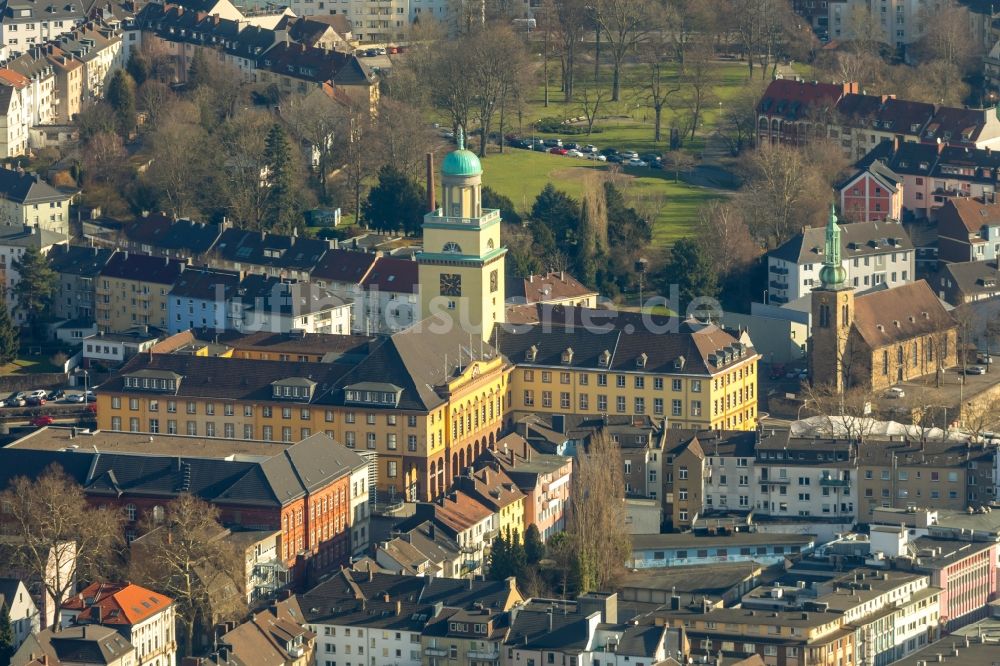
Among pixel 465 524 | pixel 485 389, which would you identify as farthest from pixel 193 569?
pixel 485 389

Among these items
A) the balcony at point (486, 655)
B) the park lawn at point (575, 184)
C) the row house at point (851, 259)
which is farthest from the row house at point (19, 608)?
the park lawn at point (575, 184)

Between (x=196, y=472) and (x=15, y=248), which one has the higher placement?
(x=15, y=248)

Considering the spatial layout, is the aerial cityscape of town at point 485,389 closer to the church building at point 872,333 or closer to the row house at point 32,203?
the church building at point 872,333

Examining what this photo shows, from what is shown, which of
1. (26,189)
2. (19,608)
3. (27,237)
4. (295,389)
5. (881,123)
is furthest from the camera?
(881,123)

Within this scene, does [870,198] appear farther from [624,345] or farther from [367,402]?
[367,402]

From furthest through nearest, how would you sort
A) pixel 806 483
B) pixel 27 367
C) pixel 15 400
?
pixel 27 367
pixel 15 400
pixel 806 483

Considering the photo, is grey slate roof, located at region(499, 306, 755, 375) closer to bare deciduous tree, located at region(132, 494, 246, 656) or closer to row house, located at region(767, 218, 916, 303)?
row house, located at region(767, 218, 916, 303)

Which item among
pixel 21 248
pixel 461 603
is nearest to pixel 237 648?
pixel 461 603
